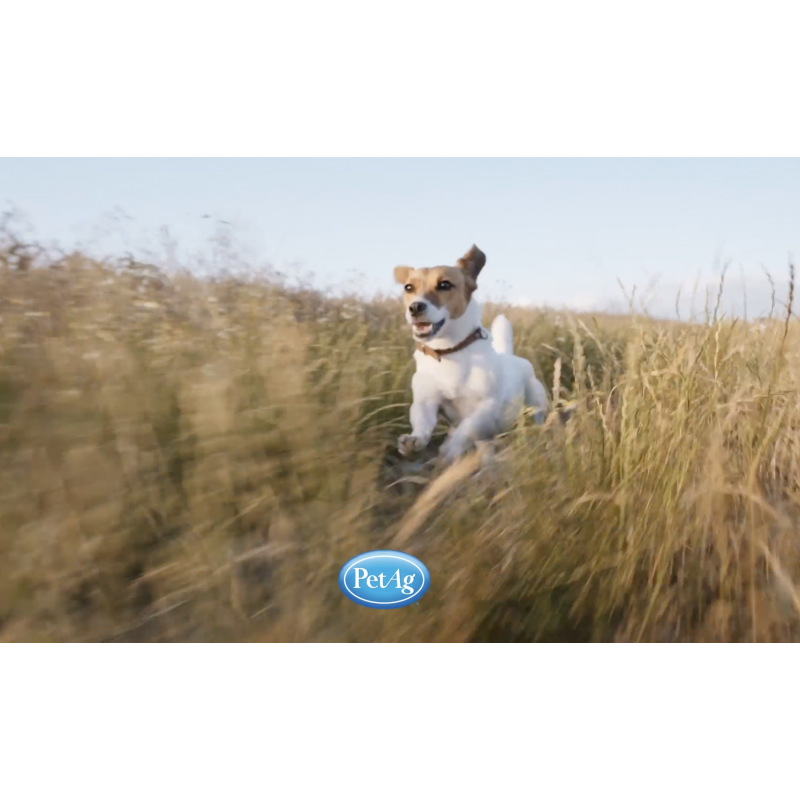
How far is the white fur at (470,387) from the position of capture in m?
1.77

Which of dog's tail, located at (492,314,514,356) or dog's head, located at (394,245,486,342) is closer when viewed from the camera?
dog's head, located at (394,245,486,342)

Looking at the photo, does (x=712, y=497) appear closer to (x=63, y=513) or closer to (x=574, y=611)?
(x=574, y=611)

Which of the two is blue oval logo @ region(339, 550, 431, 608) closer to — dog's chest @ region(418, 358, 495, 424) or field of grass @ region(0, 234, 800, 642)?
field of grass @ region(0, 234, 800, 642)

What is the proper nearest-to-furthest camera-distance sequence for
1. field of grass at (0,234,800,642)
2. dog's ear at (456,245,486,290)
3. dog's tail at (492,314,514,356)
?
field of grass at (0,234,800,642), dog's ear at (456,245,486,290), dog's tail at (492,314,514,356)

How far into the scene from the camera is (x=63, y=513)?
1563 millimetres

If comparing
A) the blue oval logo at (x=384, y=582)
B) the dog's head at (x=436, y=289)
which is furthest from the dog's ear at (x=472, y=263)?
the blue oval logo at (x=384, y=582)

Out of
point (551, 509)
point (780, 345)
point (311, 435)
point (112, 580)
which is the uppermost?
point (780, 345)

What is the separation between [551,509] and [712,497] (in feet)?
1.29

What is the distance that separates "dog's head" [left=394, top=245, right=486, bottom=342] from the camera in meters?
1.73

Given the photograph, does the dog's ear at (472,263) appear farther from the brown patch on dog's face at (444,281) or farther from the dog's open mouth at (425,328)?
the dog's open mouth at (425,328)

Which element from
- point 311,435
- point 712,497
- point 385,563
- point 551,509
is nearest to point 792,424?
point 712,497

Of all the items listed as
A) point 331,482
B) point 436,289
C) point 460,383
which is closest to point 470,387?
point 460,383

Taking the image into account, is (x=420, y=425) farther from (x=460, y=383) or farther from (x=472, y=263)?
(x=472, y=263)

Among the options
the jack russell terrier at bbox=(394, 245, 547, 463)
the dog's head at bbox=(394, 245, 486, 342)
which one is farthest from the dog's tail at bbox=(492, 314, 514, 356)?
the dog's head at bbox=(394, 245, 486, 342)
